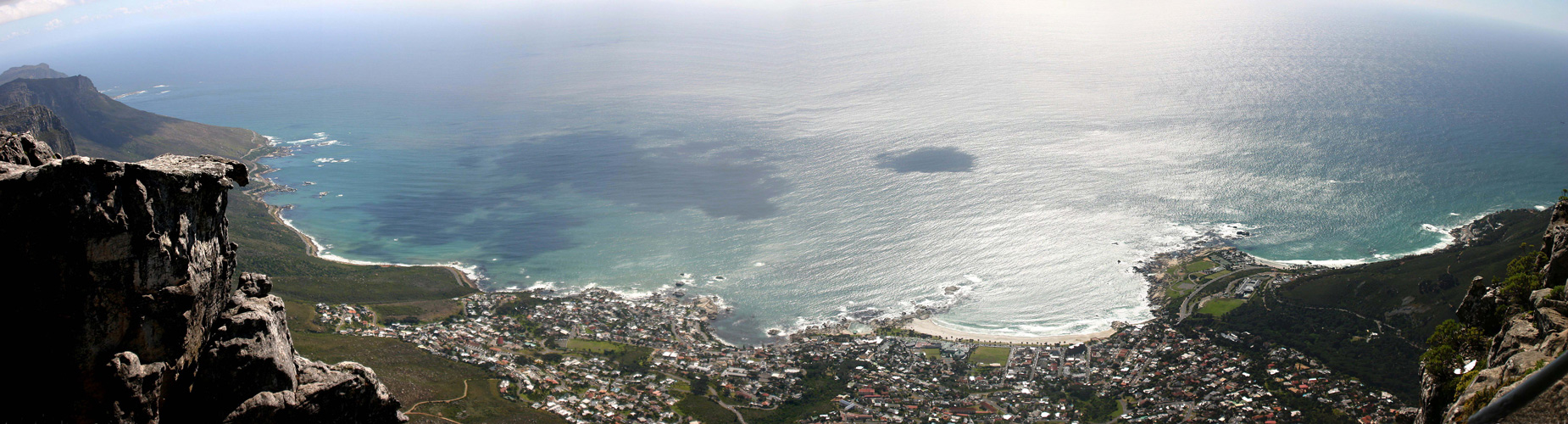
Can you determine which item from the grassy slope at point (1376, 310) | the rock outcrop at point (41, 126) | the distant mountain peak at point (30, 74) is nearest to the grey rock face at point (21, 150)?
the grassy slope at point (1376, 310)

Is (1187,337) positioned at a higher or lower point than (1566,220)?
lower

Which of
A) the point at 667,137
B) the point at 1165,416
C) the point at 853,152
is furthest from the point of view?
the point at 667,137

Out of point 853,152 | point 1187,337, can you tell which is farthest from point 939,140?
point 1187,337

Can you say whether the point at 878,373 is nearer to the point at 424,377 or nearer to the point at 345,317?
the point at 424,377

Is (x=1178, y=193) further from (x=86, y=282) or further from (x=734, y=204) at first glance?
(x=86, y=282)

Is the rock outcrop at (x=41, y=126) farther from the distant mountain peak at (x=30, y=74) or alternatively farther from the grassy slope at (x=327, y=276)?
the distant mountain peak at (x=30, y=74)

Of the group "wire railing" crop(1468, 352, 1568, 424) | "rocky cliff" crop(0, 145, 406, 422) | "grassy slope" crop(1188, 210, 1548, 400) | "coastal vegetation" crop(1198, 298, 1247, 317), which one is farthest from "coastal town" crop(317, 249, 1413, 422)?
"wire railing" crop(1468, 352, 1568, 424)

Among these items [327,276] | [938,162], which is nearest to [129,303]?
[327,276]

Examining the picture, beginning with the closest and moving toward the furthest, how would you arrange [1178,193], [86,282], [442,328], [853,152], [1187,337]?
1. [86,282]
2. [1187,337]
3. [442,328]
4. [1178,193]
5. [853,152]
